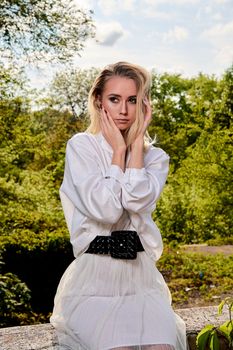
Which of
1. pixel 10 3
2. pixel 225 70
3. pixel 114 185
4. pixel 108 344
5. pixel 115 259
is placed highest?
pixel 225 70

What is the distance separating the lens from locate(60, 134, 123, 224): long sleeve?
2271mm

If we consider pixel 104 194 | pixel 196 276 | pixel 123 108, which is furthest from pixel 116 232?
pixel 196 276

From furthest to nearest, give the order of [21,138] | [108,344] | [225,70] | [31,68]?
[225,70] → [31,68] → [21,138] → [108,344]

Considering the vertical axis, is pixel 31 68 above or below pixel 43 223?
above

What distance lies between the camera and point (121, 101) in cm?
248

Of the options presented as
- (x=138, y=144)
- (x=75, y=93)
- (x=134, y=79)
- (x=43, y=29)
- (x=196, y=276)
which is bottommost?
(x=196, y=276)

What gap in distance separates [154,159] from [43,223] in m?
5.45

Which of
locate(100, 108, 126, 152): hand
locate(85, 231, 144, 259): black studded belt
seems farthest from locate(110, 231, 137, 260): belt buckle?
locate(100, 108, 126, 152): hand

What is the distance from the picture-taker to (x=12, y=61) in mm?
7773

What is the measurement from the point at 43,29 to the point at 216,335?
6302 millimetres

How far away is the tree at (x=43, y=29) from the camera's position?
7664 millimetres

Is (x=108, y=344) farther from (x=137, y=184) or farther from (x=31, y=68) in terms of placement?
(x=31, y=68)

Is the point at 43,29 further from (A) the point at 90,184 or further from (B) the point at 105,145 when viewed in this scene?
(A) the point at 90,184

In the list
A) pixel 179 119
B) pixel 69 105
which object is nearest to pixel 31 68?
pixel 69 105
